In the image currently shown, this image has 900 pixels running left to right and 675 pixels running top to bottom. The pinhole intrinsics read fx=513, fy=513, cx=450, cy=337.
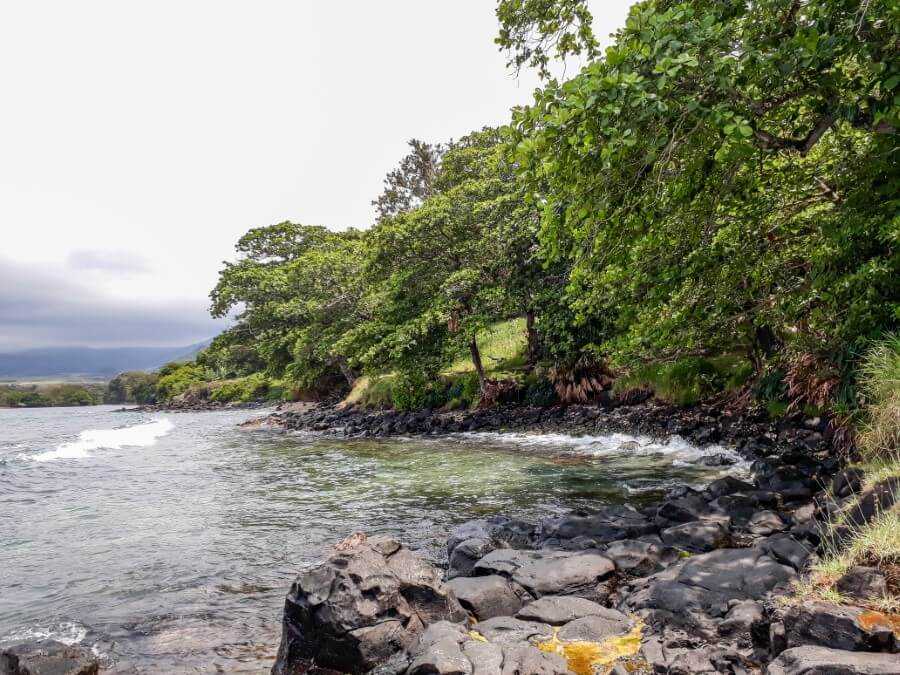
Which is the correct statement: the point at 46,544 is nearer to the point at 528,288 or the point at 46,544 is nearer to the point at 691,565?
the point at 691,565

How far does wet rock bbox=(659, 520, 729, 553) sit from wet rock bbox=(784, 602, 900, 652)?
348 cm

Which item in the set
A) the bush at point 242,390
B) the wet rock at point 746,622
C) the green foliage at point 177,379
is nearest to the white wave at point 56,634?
the wet rock at point 746,622

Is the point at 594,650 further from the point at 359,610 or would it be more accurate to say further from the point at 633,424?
the point at 633,424

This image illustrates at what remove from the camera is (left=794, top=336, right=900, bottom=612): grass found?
4.17 m

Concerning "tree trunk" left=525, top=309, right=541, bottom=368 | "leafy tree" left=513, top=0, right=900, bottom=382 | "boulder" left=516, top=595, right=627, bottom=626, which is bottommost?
"boulder" left=516, top=595, right=627, bottom=626

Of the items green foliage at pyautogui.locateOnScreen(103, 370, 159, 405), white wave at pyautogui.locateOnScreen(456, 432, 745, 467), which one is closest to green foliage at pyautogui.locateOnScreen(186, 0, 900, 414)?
white wave at pyautogui.locateOnScreen(456, 432, 745, 467)

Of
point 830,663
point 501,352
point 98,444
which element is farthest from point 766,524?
point 98,444

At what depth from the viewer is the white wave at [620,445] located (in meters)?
14.1

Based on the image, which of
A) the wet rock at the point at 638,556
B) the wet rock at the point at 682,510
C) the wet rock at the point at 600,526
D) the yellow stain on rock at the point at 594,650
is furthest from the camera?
the wet rock at the point at 682,510

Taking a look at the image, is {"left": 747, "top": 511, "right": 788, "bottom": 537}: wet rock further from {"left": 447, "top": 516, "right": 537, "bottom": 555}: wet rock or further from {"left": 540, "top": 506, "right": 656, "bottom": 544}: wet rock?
{"left": 447, "top": 516, "right": 537, "bottom": 555}: wet rock

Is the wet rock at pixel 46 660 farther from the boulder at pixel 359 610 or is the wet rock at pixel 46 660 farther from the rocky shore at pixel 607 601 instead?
the boulder at pixel 359 610

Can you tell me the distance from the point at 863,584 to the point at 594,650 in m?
2.22

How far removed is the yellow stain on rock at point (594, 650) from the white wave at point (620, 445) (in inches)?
381

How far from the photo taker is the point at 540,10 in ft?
30.6
